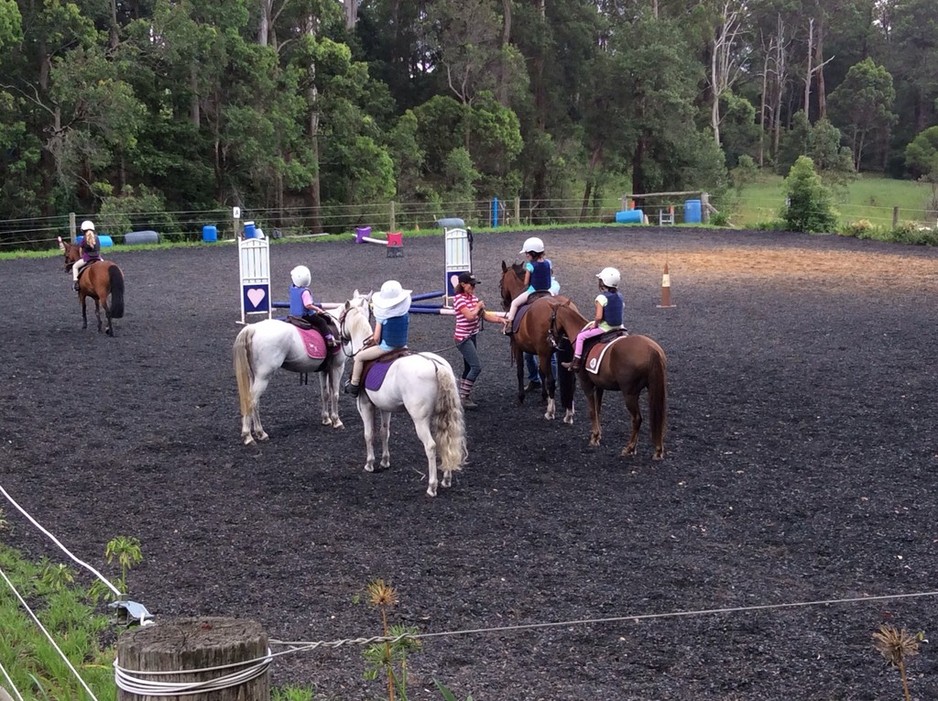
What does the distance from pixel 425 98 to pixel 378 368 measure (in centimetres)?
4040

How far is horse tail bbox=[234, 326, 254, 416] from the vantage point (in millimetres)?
8820

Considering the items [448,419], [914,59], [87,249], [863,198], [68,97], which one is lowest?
[448,419]

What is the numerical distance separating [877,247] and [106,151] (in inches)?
922

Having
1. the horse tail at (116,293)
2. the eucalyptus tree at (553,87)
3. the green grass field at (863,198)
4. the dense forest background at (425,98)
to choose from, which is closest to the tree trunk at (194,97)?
the dense forest background at (425,98)

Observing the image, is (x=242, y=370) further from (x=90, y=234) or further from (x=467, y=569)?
(x=90, y=234)

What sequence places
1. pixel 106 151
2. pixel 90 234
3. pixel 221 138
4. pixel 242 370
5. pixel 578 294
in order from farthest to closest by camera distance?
pixel 221 138 → pixel 106 151 → pixel 578 294 → pixel 90 234 → pixel 242 370

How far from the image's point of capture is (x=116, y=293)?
14.4m

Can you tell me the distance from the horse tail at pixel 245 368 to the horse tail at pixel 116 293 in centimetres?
611

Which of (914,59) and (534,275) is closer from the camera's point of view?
(534,275)

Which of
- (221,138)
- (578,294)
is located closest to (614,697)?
(578,294)

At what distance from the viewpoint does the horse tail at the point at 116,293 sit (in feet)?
46.8

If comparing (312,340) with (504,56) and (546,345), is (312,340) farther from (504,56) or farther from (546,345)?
(504,56)

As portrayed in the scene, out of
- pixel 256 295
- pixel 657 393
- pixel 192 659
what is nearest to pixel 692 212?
pixel 256 295

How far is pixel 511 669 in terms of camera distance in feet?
15.4
